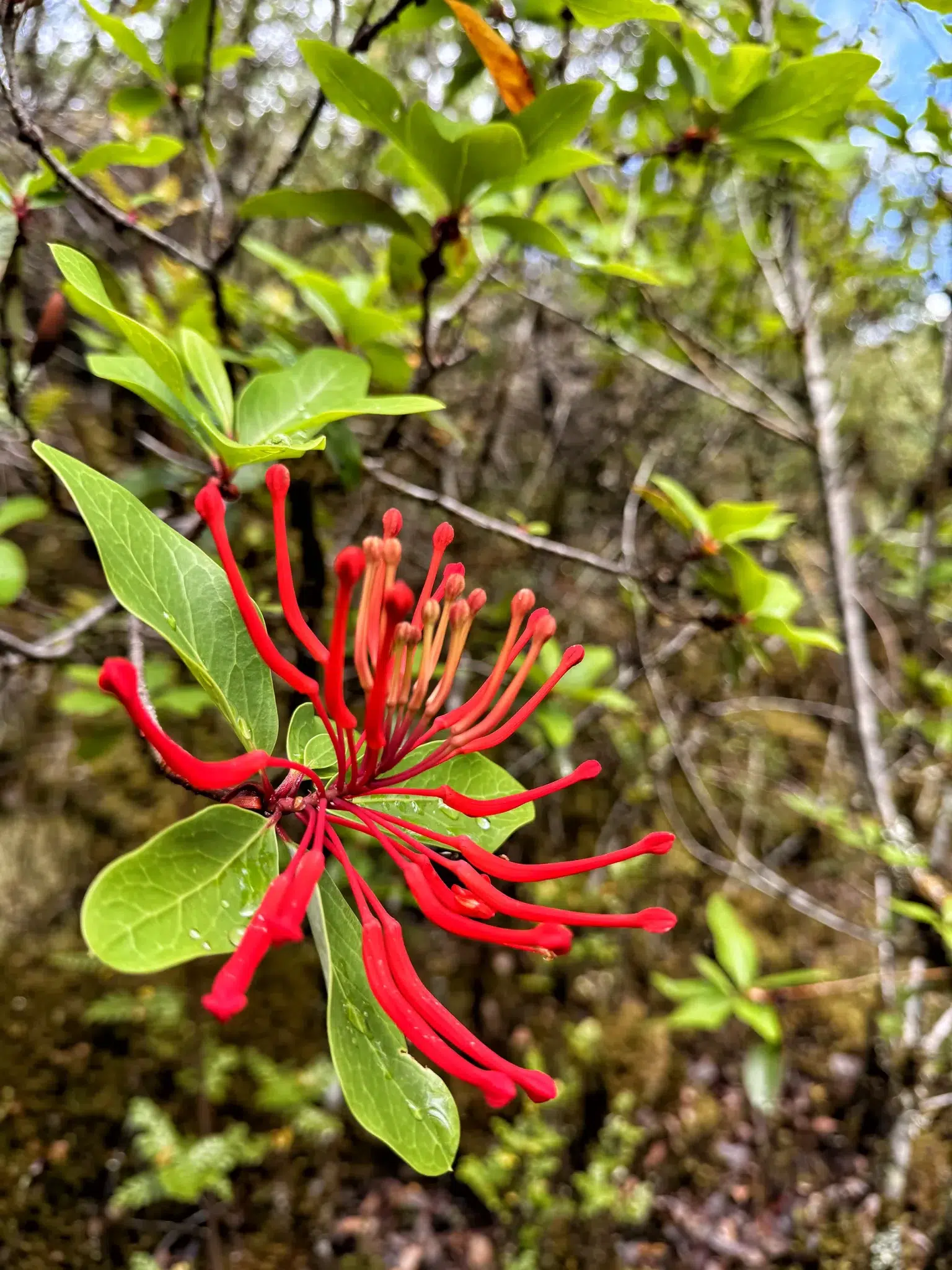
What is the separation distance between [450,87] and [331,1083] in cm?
191

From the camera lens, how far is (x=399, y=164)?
0.93m

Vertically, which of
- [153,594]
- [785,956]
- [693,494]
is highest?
[693,494]

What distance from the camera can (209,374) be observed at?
660 millimetres

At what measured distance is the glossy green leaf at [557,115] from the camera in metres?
0.65

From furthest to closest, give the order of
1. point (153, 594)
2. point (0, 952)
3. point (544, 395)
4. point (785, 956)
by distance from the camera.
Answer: point (785, 956) < point (544, 395) < point (0, 952) < point (153, 594)

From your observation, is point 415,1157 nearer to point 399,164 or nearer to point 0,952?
point 399,164

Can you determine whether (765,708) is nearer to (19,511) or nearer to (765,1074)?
(765,1074)

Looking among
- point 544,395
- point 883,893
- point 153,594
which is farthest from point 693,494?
point 153,594

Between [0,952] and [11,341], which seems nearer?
[11,341]

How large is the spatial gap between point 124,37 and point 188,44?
0.11 meters

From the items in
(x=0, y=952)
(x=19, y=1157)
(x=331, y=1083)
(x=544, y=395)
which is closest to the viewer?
(x=19, y=1157)

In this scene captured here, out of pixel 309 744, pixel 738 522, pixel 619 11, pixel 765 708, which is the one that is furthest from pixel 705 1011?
pixel 619 11

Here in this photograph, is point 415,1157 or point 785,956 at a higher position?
point 415,1157

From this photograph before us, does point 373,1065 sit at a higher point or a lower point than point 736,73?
lower
